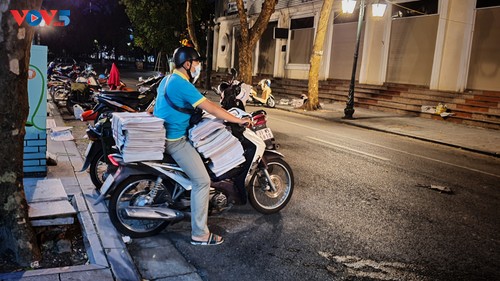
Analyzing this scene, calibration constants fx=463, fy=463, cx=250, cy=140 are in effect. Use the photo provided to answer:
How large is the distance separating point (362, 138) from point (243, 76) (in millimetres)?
11733

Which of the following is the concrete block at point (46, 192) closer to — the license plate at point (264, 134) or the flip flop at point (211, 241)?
the flip flop at point (211, 241)

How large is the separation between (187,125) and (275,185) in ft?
5.07

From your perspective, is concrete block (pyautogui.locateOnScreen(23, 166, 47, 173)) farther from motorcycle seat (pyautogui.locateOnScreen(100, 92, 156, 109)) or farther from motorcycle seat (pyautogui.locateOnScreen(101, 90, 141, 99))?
motorcycle seat (pyautogui.locateOnScreen(101, 90, 141, 99))

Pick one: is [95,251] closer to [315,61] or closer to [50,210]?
[50,210]

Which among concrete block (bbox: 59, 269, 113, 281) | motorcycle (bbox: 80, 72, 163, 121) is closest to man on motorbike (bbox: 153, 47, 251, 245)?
concrete block (bbox: 59, 269, 113, 281)

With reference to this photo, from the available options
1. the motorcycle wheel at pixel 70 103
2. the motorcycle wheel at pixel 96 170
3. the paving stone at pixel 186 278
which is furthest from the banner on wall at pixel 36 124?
the motorcycle wheel at pixel 70 103

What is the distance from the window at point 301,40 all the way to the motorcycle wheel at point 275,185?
23141mm

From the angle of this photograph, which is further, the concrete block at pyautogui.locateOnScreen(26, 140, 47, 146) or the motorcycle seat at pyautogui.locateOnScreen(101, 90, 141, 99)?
the motorcycle seat at pyautogui.locateOnScreen(101, 90, 141, 99)

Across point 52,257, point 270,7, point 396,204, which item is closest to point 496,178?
point 396,204

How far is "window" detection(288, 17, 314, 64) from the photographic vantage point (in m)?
28.0

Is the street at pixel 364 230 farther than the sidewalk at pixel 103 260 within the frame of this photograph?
Yes

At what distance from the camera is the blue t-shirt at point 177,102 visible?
171 inches

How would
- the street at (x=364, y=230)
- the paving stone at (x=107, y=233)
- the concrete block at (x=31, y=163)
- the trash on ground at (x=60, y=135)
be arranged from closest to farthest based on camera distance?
1. the street at (x=364, y=230)
2. the paving stone at (x=107, y=233)
3. the concrete block at (x=31, y=163)
4. the trash on ground at (x=60, y=135)

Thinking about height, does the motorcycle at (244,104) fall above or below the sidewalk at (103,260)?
above
